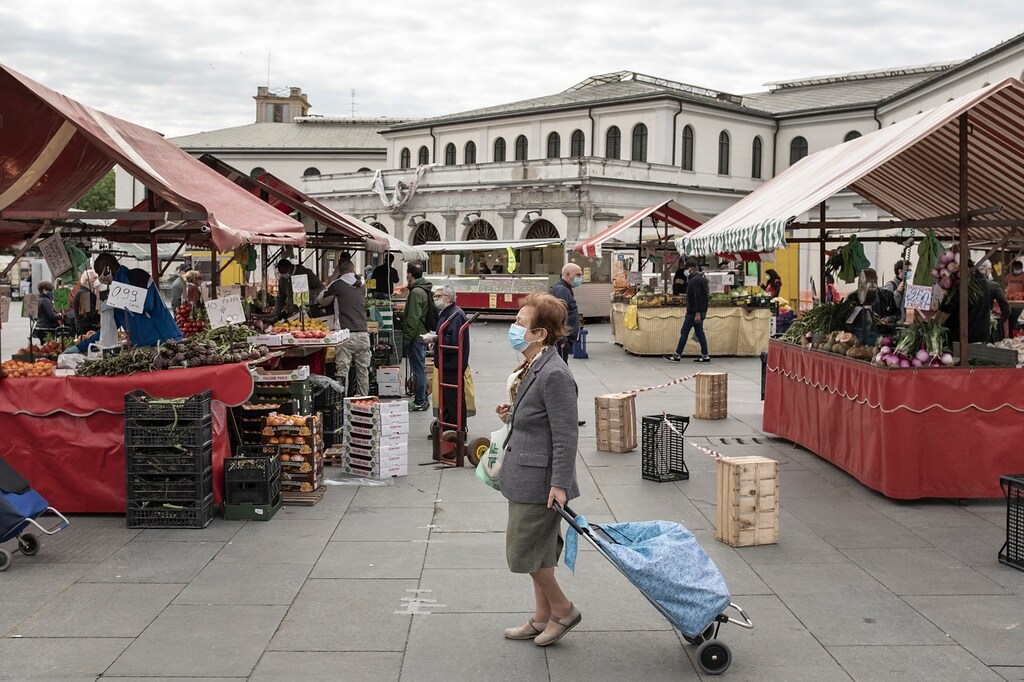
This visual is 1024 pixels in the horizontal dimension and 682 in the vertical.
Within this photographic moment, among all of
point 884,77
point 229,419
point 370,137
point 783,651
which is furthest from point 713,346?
point 370,137

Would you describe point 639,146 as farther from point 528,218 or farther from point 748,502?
point 748,502

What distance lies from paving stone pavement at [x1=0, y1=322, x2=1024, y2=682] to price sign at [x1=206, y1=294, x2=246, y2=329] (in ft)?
8.63

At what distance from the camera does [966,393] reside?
327 inches

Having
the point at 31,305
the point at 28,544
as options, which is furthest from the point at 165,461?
the point at 31,305

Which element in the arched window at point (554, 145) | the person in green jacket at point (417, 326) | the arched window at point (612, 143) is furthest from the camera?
the arched window at point (554, 145)

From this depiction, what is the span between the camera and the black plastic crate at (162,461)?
7.52 m

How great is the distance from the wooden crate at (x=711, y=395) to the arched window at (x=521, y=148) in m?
42.7

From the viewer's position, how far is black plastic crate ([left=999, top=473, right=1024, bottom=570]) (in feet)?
21.6

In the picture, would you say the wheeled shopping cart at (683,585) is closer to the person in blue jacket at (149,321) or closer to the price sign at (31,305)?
the person in blue jacket at (149,321)

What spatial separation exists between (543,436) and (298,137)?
70.2 metres

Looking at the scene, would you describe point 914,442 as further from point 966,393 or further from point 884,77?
point 884,77

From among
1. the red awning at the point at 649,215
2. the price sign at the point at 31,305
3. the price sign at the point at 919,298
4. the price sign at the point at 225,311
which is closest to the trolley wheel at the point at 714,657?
the price sign at the point at 919,298

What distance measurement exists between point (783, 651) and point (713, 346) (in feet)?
56.0

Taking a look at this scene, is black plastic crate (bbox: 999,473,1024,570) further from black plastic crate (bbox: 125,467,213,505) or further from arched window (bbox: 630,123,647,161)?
arched window (bbox: 630,123,647,161)
